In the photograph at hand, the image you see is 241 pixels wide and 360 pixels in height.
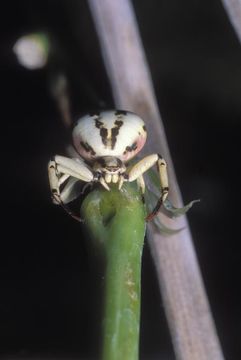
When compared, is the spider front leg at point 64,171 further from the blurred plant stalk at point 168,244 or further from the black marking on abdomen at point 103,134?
the blurred plant stalk at point 168,244

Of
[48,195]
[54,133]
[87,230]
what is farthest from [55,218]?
[87,230]

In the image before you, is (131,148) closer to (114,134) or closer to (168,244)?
(114,134)

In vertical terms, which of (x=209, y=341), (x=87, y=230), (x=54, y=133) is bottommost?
(x=209, y=341)

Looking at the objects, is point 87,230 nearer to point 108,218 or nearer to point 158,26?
point 108,218

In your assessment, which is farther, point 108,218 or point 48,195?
point 48,195

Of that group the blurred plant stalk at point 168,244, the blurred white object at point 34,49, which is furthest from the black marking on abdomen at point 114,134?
the blurred white object at point 34,49

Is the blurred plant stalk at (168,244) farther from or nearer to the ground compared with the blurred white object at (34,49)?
nearer to the ground
